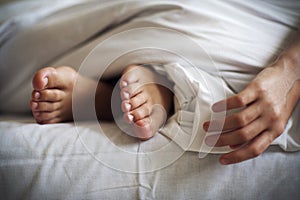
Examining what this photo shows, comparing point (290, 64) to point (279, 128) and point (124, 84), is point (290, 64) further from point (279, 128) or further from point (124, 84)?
point (124, 84)

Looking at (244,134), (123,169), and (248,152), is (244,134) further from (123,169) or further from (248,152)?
(123,169)

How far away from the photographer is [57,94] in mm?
692

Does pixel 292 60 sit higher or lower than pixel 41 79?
lower

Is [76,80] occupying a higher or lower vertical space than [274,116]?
higher

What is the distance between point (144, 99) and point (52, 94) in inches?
6.5

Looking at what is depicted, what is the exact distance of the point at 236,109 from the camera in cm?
61

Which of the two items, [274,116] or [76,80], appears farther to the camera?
[76,80]

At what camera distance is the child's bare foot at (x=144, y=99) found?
636mm

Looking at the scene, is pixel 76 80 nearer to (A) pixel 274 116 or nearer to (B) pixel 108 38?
(B) pixel 108 38

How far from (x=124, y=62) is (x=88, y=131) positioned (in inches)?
5.5

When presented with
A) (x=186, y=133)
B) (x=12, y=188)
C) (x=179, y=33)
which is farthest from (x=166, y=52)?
Answer: (x=12, y=188)

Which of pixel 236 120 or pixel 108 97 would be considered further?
pixel 108 97

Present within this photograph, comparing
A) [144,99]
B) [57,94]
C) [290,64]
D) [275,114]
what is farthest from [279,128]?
[57,94]

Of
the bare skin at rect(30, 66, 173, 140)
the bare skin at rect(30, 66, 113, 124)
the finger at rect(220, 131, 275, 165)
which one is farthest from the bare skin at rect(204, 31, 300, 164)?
the bare skin at rect(30, 66, 113, 124)
